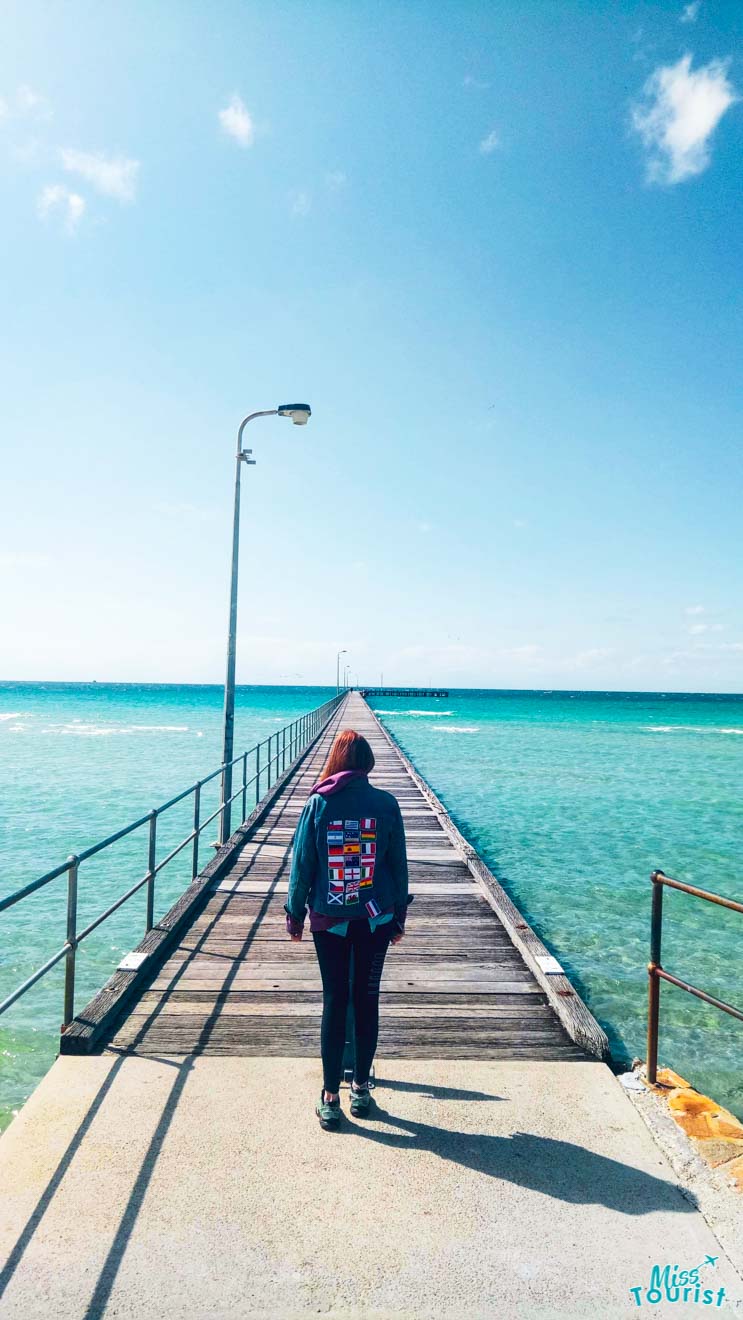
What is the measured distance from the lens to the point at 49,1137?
10.6ft

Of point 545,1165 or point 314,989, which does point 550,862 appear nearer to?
point 314,989

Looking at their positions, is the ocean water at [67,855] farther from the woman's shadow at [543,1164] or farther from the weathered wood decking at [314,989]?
the woman's shadow at [543,1164]

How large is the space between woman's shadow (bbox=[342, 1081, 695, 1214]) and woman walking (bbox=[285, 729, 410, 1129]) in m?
0.25

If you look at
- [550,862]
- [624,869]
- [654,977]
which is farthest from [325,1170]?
[624,869]

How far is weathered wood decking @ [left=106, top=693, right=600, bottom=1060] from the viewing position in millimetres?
4230

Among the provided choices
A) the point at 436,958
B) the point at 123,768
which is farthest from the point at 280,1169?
the point at 123,768

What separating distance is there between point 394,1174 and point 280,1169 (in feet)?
1.57

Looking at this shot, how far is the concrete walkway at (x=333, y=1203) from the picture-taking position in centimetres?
239

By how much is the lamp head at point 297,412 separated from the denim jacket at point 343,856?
27.4 ft

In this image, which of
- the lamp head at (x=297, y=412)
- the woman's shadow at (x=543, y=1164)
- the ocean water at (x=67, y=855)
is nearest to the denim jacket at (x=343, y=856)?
the woman's shadow at (x=543, y=1164)

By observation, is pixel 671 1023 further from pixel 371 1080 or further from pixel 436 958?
pixel 371 1080

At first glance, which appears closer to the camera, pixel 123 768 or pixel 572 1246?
pixel 572 1246

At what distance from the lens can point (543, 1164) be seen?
3059 millimetres

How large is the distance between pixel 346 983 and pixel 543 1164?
1115mm
